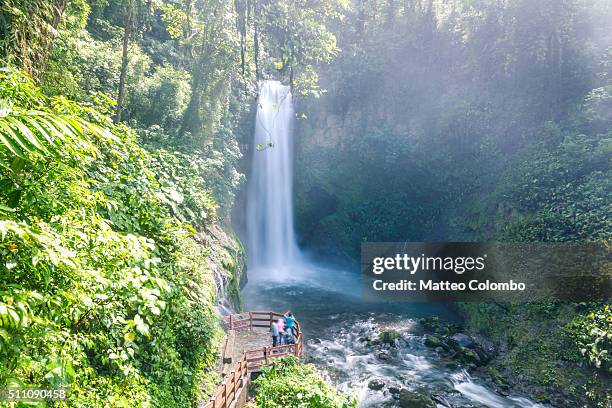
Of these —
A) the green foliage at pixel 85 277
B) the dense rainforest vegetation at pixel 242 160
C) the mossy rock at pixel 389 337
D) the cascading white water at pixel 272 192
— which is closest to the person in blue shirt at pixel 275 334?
the dense rainforest vegetation at pixel 242 160

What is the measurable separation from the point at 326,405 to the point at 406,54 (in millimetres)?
26842

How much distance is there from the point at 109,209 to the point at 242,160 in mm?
22735

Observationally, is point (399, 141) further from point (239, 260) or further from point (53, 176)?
point (53, 176)

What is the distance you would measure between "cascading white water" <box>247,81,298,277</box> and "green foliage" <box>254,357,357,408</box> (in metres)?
17.3

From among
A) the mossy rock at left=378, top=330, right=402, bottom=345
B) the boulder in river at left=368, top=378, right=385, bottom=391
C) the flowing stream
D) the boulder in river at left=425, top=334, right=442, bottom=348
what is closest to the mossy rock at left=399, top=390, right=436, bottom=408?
the flowing stream

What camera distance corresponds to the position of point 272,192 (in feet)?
94.9

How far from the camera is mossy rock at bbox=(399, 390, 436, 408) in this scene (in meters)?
11.1

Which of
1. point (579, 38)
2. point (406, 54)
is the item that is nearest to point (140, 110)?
point (406, 54)

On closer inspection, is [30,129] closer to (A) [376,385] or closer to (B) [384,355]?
(A) [376,385]

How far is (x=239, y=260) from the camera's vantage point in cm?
1855

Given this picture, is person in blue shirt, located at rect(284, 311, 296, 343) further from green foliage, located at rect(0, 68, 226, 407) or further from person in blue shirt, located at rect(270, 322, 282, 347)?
green foliage, located at rect(0, 68, 226, 407)

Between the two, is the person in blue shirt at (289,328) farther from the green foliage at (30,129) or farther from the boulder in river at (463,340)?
the green foliage at (30,129)

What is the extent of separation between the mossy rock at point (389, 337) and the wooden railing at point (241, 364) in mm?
4690

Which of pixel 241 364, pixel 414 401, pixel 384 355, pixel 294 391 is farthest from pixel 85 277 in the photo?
pixel 384 355
